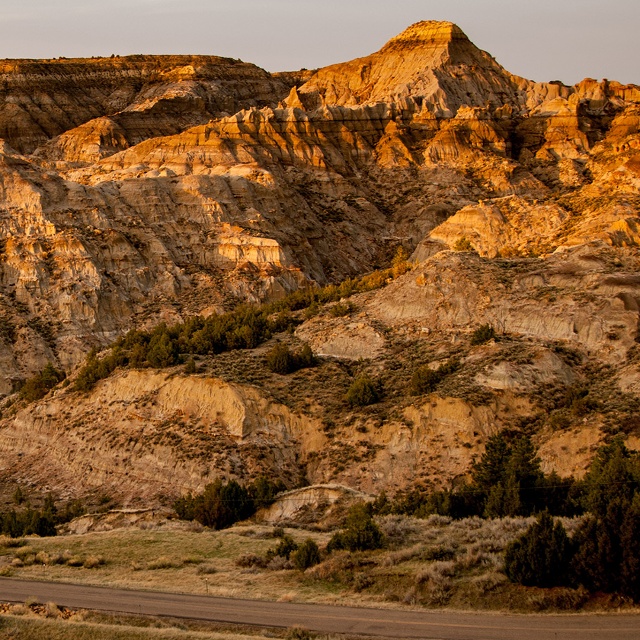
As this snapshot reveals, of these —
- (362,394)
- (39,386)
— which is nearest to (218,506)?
(362,394)

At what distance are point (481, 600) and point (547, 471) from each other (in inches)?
730

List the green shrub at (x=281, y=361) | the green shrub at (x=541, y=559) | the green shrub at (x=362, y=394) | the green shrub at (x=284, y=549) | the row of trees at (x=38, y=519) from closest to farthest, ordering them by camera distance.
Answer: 1. the green shrub at (x=541, y=559)
2. the green shrub at (x=284, y=549)
3. the row of trees at (x=38, y=519)
4. the green shrub at (x=362, y=394)
5. the green shrub at (x=281, y=361)

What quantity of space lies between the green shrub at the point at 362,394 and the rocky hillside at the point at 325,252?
81 cm

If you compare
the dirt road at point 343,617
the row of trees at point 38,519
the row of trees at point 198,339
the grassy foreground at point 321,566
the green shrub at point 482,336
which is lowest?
the dirt road at point 343,617

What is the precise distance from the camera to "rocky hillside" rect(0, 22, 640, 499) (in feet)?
→ 156

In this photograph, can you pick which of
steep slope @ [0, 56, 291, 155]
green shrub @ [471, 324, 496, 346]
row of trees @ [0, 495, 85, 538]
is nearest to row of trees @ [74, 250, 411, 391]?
green shrub @ [471, 324, 496, 346]

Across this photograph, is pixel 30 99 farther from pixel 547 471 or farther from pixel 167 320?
pixel 547 471

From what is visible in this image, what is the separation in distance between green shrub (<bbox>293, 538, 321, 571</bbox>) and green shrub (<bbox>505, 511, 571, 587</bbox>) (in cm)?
568

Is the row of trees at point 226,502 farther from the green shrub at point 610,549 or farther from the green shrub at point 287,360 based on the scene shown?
the green shrub at point 610,549

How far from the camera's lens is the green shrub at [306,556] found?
95.3ft

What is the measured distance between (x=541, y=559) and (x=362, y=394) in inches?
988

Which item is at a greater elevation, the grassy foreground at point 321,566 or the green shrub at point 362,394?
the green shrub at point 362,394

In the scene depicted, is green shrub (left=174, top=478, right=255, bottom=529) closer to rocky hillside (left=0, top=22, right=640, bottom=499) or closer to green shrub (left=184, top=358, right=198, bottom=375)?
rocky hillside (left=0, top=22, right=640, bottom=499)

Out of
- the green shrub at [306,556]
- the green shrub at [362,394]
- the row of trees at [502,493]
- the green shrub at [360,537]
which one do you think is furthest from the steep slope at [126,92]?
the green shrub at [306,556]
